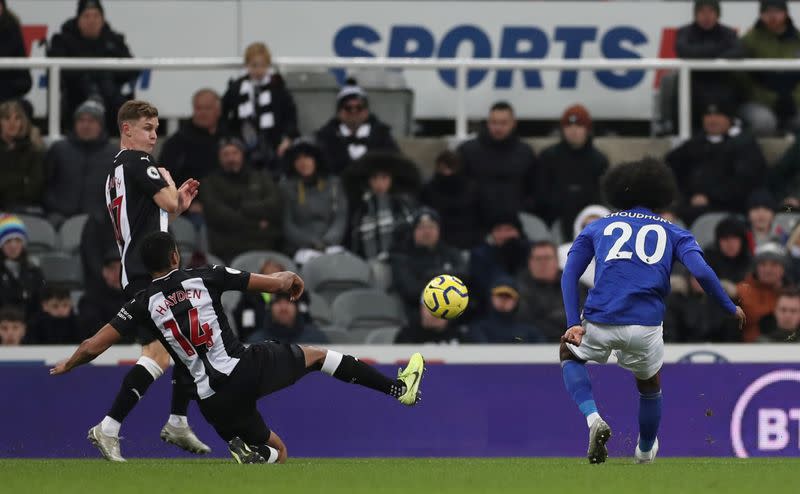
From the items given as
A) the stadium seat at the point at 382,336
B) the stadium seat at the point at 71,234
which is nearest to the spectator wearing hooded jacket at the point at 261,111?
the stadium seat at the point at 71,234

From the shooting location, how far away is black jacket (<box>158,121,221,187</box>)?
15.8m

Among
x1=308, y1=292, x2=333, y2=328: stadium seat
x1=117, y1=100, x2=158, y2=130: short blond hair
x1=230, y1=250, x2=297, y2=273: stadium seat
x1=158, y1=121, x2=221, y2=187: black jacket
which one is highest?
x1=117, y1=100, x2=158, y2=130: short blond hair

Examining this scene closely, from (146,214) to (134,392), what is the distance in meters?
1.13

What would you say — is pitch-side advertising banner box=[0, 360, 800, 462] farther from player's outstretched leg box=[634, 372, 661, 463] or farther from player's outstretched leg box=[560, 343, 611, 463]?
player's outstretched leg box=[560, 343, 611, 463]

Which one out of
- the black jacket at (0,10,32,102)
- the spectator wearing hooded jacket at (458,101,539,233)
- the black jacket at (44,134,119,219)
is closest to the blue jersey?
the spectator wearing hooded jacket at (458,101,539,233)

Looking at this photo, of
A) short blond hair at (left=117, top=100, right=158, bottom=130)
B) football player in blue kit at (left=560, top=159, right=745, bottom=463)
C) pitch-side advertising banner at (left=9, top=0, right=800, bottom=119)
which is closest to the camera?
football player in blue kit at (left=560, top=159, right=745, bottom=463)

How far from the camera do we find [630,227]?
9.80 metres

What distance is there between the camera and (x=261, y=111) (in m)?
16.0

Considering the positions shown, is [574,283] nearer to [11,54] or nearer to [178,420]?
[178,420]

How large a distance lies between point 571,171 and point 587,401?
6.45 metres

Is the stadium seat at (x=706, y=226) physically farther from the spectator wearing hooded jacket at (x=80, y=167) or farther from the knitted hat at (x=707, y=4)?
the spectator wearing hooded jacket at (x=80, y=167)

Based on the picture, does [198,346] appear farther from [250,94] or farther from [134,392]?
[250,94]

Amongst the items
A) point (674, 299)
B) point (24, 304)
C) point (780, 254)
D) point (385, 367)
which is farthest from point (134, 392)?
point (780, 254)

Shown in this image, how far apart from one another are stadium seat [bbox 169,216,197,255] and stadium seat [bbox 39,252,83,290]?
0.91 meters
